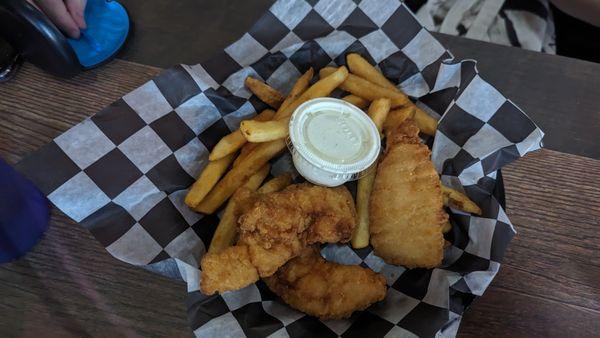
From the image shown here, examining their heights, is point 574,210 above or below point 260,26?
below

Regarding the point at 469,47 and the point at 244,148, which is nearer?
the point at 244,148

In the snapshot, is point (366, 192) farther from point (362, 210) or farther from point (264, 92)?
point (264, 92)

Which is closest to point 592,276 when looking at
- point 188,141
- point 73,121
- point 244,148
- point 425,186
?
point 425,186

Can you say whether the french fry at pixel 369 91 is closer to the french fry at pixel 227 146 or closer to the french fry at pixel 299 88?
the french fry at pixel 299 88

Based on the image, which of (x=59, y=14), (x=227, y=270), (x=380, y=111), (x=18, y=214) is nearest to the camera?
(x=227, y=270)

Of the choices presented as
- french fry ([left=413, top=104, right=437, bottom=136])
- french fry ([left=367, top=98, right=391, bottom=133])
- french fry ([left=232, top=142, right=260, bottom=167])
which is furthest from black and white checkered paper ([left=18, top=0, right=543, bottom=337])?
french fry ([left=367, top=98, right=391, bottom=133])

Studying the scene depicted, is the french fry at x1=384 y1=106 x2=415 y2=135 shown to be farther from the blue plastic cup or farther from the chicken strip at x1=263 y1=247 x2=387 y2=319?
the blue plastic cup

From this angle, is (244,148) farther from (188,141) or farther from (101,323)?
(101,323)

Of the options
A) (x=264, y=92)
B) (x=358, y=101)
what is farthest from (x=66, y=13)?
(x=358, y=101)
